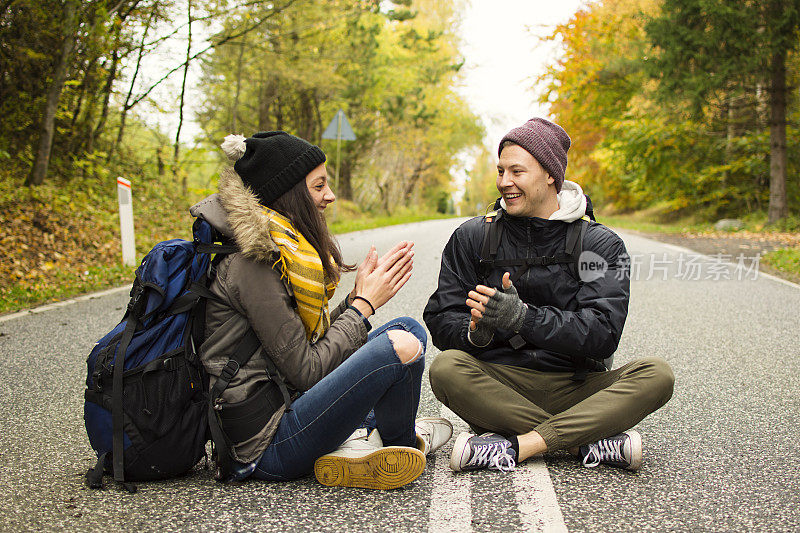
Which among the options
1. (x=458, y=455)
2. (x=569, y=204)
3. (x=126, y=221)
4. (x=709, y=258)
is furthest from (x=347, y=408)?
(x=709, y=258)

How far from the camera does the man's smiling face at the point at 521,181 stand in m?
3.43

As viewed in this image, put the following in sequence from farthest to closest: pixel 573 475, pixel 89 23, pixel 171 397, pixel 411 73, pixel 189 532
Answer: pixel 411 73, pixel 89 23, pixel 573 475, pixel 171 397, pixel 189 532

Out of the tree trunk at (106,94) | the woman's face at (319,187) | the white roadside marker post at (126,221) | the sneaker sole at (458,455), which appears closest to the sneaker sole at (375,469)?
the sneaker sole at (458,455)

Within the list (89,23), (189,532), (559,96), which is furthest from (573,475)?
(559,96)

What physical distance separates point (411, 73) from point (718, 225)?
47.8 feet

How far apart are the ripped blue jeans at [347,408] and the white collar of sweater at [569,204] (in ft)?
3.26

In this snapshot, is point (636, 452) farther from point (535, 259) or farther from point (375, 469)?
point (375, 469)

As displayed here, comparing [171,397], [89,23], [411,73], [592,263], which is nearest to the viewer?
[171,397]

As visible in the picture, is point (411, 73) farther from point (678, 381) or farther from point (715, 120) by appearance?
point (678, 381)

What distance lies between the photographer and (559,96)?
29172 mm

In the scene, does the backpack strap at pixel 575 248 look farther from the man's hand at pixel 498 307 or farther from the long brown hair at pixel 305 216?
the long brown hair at pixel 305 216

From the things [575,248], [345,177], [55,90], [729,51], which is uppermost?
[729,51]

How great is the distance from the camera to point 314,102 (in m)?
28.2

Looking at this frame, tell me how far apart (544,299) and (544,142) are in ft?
2.44
